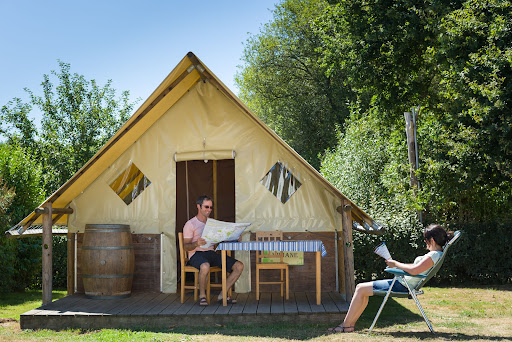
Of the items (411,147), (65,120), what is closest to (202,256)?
(411,147)

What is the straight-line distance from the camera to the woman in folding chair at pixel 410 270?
4.70 meters

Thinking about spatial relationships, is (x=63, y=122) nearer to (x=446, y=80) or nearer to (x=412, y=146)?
(x=412, y=146)

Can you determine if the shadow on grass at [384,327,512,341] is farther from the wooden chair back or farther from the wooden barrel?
the wooden barrel

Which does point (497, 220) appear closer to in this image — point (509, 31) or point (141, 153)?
point (509, 31)

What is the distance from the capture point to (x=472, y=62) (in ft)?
29.0

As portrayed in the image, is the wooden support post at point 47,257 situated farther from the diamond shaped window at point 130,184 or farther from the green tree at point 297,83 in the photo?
the green tree at point 297,83

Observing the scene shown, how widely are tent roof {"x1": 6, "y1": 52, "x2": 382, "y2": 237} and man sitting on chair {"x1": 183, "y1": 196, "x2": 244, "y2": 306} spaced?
1.19m

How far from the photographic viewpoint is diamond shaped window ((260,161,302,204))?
698 centimetres

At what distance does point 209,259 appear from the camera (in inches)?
242

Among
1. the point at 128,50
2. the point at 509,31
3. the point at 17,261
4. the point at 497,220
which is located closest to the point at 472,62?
the point at 509,31

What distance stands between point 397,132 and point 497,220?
3456 mm

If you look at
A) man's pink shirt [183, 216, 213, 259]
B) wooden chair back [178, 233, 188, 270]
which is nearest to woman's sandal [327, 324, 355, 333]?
man's pink shirt [183, 216, 213, 259]

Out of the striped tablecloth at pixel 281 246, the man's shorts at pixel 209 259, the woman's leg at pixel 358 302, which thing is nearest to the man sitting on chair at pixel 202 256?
the man's shorts at pixel 209 259

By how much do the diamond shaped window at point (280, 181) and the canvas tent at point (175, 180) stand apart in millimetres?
13
